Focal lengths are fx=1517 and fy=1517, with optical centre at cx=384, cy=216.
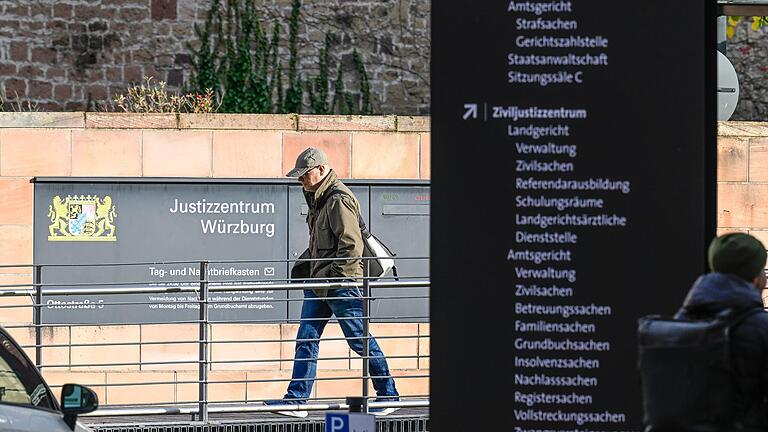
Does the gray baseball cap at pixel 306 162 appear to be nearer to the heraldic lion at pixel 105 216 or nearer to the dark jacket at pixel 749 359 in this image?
the heraldic lion at pixel 105 216

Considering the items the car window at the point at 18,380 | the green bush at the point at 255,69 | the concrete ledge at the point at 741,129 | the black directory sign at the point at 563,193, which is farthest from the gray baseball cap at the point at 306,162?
the green bush at the point at 255,69

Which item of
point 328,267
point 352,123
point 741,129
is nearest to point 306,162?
point 328,267

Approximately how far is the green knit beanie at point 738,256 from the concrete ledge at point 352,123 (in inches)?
352

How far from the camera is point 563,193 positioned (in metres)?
5.31

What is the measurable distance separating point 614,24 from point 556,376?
1.25 metres

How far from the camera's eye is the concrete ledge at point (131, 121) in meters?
13.6

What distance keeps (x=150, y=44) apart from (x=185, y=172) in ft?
15.8

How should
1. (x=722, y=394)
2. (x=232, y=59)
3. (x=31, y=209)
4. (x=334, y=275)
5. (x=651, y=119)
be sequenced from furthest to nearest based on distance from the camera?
(x=232, y=59)
(x=31, y=209)
(x=334, y=275)
(x=651, y=119)
(x=722, y=394)

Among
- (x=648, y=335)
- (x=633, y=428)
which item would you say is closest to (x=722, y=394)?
(x=648, y=335)

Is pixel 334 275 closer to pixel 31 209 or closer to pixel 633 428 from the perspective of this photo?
pixel 31 209

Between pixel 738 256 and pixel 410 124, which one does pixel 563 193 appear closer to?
pixel 738 256

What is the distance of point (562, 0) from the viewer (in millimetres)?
5320

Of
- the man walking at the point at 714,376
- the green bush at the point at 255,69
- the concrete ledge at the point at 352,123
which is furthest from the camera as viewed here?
the green bush at the point at 255,69

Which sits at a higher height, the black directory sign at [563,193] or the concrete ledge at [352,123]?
the concrete ledge at [352,123]
